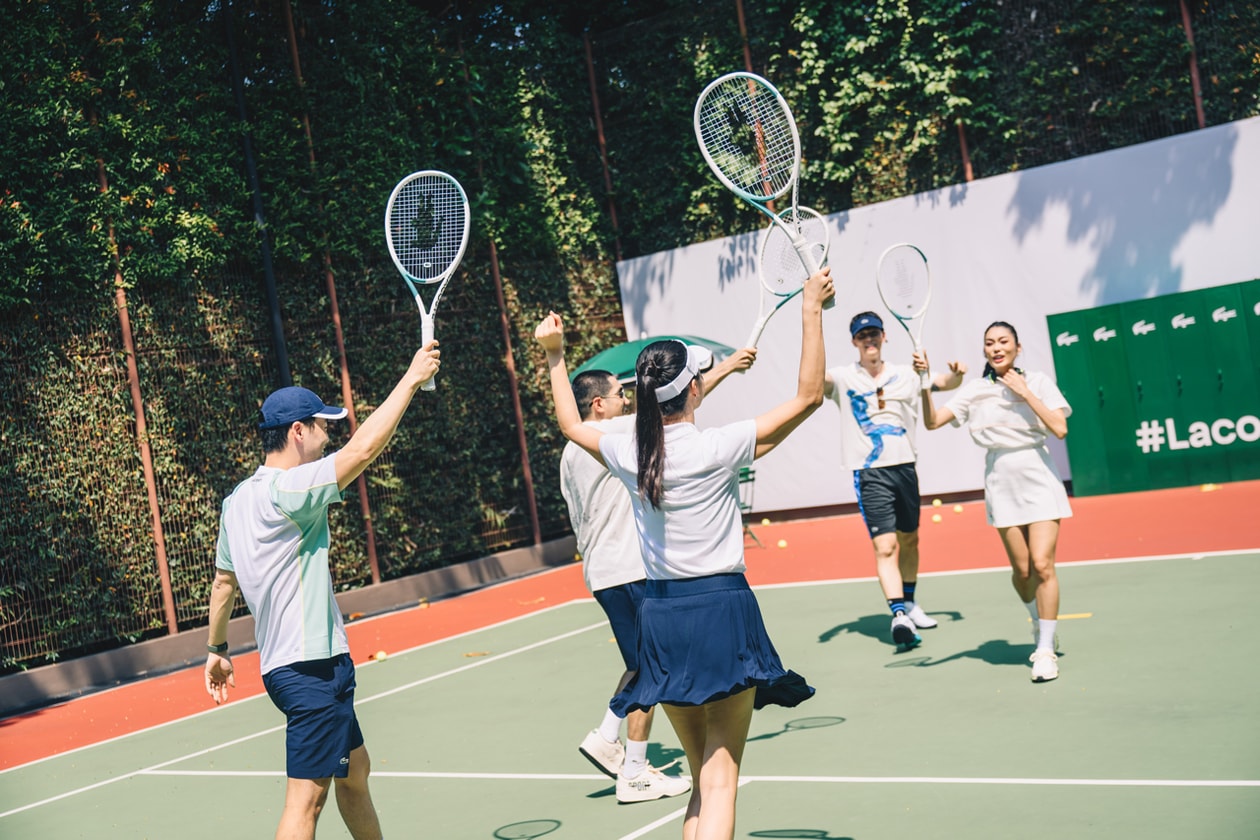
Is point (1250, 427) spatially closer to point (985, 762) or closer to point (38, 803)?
point (985, 762)

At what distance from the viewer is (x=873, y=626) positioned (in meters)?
9.55

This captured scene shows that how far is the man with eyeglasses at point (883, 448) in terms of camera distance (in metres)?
8.91

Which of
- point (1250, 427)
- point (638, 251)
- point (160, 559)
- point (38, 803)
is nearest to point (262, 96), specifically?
point (160, 559)

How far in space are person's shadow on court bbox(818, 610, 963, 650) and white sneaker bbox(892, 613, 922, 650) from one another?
503 mm

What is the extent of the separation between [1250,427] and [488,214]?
29.9 feet

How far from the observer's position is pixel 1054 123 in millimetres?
15852

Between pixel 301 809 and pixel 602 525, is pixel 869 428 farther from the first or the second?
pixel 301 809

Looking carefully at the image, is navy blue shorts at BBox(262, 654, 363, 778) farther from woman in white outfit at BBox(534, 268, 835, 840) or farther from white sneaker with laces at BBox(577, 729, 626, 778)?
white sneaker with laces at BBox(577, 729, 626, 778)

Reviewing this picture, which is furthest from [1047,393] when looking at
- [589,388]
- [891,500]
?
[589,388]

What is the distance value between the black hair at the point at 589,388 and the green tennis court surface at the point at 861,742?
1.88 m

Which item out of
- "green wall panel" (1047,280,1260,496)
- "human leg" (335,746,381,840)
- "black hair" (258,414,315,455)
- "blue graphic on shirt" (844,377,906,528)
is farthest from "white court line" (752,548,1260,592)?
"black hair" (258,414,315,455)

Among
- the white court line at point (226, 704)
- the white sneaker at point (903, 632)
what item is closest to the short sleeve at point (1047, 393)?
the white sneaker at point (903, 632)

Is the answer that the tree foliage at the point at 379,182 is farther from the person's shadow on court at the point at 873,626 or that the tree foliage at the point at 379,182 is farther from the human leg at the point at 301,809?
the human leg at the point at 301,809

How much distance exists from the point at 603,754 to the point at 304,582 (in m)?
2.29
